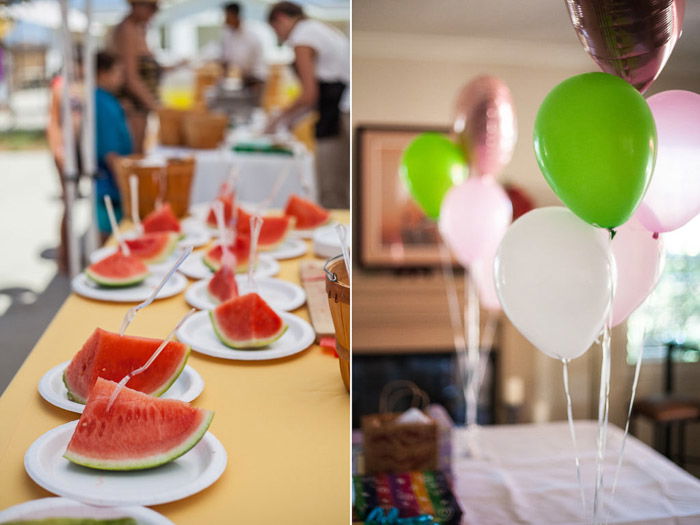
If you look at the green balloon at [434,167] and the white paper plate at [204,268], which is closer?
the white paper plate at [204,268]

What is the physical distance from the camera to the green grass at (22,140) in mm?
11875

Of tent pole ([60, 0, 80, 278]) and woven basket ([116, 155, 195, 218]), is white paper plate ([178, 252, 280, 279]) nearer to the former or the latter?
woven basket ([116, 155, 195, 218])

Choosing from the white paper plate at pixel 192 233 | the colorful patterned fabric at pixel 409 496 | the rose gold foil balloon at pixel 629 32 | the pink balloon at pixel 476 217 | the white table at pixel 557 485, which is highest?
the rose gold foil balloon at pixel 629 32

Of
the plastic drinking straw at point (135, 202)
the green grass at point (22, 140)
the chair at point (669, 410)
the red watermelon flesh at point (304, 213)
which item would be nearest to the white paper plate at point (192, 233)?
the plastic drinking straw at point (135, 202)

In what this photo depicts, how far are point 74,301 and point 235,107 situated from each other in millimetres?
4063

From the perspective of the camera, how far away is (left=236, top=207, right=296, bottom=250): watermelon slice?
1.87 meters

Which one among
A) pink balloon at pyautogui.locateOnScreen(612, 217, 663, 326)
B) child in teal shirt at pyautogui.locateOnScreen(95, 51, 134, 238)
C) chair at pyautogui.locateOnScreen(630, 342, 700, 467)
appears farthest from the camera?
Result: chair at pyautogui.locateOnScreen(630, 342, 700, 467)

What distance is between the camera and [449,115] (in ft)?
20.3

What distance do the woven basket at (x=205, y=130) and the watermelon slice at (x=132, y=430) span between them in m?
3.10

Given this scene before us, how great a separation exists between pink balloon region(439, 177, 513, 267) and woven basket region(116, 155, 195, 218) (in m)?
1.34

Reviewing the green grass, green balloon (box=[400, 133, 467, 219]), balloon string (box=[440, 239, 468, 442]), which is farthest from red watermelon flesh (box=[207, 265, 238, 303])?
the green grass

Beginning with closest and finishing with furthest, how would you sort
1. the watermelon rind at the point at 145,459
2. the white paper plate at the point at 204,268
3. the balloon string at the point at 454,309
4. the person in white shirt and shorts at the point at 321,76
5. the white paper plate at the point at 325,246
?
the watermelon rind at the point at 145,459
the white paper plate at the point at 204,268
the white paper plate at the point at 325,246
the person in white shirt and shorts at the point at 321,76
the balloon string at the point at 454,309

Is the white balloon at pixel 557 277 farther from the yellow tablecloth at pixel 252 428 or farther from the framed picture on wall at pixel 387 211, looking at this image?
the framed picture on wall at pixel 387 211

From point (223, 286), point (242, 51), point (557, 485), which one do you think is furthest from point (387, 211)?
point (223, 286)
